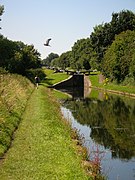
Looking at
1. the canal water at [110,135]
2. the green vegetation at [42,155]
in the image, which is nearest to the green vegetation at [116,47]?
the canal water at [110,135]

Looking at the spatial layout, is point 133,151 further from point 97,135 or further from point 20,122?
point 20,122

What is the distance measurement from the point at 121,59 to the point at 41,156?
5438cm

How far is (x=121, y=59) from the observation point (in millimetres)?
68000

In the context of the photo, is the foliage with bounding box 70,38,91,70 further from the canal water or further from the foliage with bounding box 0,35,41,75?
the canal water

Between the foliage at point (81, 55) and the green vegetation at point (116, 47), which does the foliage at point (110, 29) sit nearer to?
the green vegetation at point (116, 47)

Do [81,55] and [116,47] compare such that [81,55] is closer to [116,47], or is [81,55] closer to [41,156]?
[116,47]

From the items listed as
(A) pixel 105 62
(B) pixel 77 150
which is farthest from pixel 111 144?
(A) pixel 105 62

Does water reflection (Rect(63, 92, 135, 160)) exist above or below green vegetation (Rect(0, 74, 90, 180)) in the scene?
below

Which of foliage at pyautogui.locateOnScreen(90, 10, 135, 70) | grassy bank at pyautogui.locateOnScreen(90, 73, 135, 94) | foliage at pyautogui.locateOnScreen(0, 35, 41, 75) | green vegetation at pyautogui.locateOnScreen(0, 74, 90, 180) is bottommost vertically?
grassy bank at pyautogui.locateOnScreen(90, 73, 135, 94)

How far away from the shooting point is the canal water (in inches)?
677

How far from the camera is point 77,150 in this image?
57.2 feet

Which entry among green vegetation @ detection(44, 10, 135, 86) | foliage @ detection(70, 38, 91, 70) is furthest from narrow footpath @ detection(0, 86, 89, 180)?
foliage @ detection(70, 38, 91, 70)

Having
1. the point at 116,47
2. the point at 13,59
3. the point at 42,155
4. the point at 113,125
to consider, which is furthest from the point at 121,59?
the point at 42,155

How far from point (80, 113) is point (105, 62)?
1684 inches
